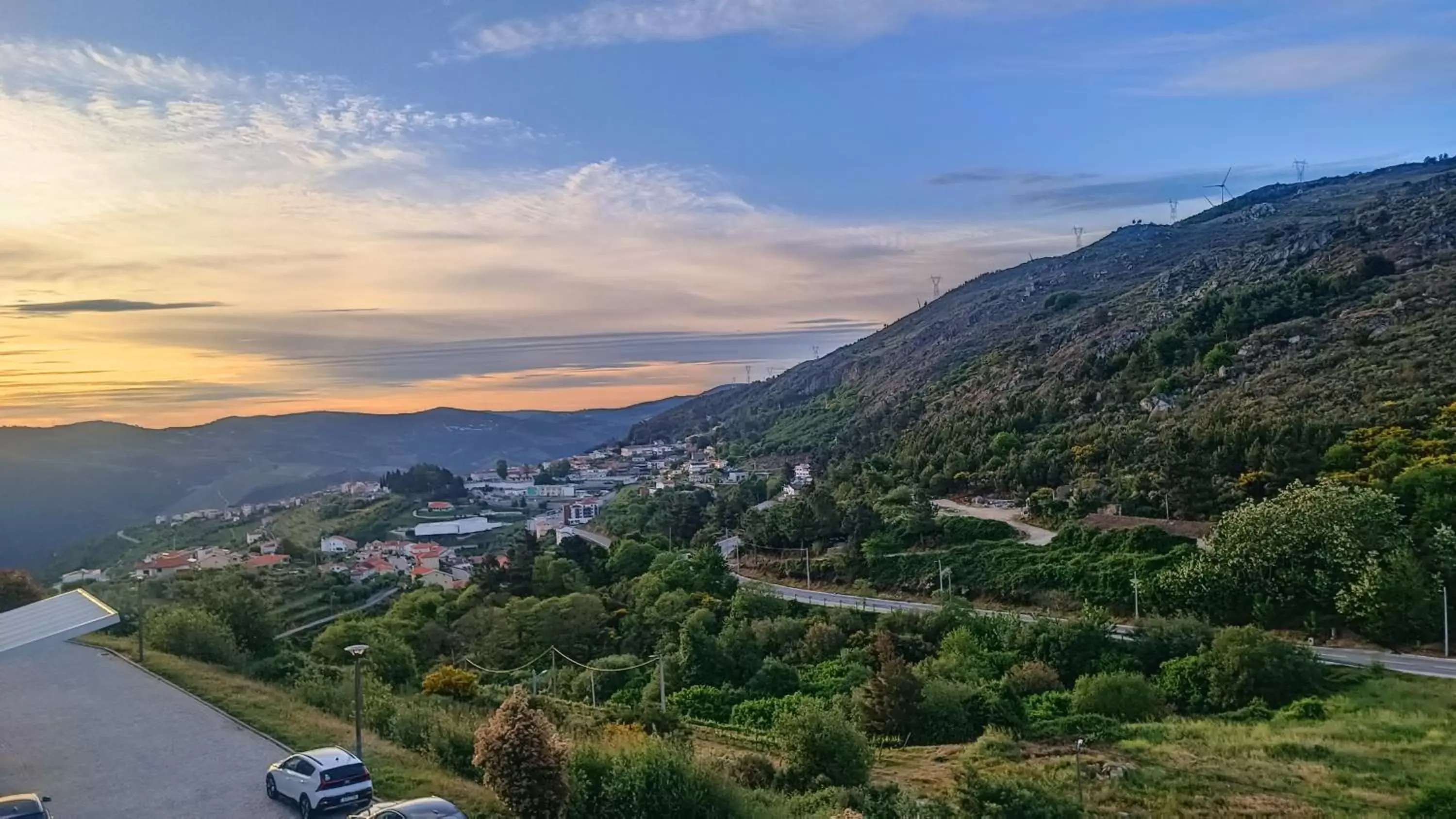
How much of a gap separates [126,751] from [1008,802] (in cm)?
1372

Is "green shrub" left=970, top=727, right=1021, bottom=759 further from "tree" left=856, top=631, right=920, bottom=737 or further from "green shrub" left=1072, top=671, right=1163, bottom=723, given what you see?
"green shrub" left=1072, top=671, right=1163, bottom=723

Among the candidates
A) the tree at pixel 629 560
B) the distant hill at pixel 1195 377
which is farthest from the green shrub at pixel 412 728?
the distant hill at pixel 1195 377

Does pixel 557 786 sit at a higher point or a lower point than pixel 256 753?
higher

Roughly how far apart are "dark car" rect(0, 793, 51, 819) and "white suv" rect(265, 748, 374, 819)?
256 centimetres

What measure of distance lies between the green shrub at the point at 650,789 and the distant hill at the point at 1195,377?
27.7 meters

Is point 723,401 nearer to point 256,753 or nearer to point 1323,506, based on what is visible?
point 1323,506

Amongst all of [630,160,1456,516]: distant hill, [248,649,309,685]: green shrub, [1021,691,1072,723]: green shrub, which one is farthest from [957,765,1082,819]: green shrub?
[630,160,1456,516]: distant hill

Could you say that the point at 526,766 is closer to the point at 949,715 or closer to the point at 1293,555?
the point at 949,715

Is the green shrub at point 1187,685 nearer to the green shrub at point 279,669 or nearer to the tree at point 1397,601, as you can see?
the tree at point 1397,601

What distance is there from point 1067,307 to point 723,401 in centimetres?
6538

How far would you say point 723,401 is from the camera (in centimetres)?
14925

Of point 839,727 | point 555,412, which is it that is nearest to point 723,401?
point 555,412

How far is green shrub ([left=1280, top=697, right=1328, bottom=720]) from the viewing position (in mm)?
18500

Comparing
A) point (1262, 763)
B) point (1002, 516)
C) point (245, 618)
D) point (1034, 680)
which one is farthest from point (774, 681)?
point (1002, 516)
